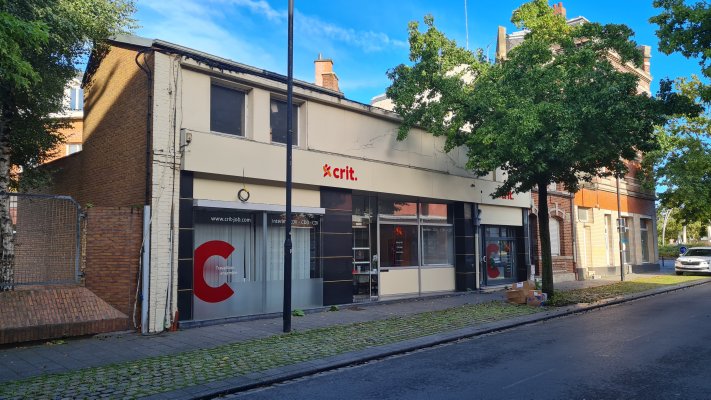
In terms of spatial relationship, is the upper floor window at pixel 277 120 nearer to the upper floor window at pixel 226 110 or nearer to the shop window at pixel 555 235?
the upper floor window at pixel 226 110

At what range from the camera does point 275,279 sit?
13.4m

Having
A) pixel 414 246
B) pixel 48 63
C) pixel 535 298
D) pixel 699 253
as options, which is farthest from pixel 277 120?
pixel 699 253

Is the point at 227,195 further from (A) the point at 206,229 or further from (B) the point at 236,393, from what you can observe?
(B) the point at 236,393

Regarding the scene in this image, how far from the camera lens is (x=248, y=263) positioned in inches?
507

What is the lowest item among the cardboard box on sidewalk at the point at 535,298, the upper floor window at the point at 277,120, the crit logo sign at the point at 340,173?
the cardboard box on sidewalk at the point at 535,298

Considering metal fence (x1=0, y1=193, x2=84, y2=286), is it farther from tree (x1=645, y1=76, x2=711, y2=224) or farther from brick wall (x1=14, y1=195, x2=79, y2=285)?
tree (x1=645, y1=76, x2=711, y2=224)

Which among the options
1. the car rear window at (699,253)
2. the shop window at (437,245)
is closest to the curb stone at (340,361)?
the shop window at (437,245)

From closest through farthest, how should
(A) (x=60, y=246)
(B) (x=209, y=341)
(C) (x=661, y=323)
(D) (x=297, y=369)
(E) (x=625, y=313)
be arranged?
(D) (x=297, y=369) < (B) (x=209, y=341) < (A) (x=60, y=246) < (C) (x=661, y=323) < (E) (x=625, y=313)

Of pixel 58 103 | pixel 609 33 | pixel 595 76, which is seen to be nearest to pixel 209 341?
pixel 58 103


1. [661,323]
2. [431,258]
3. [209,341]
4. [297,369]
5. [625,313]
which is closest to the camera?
[297,369]

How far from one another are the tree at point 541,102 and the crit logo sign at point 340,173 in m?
2.09

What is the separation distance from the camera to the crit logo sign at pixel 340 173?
14.5 metres

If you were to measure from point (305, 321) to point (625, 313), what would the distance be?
875 cm

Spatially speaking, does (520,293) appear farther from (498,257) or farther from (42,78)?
(42,78)
